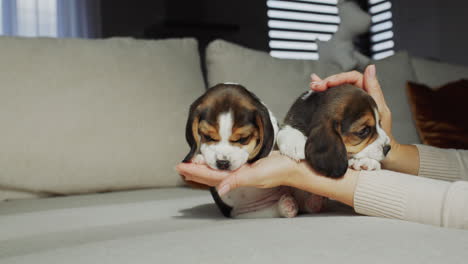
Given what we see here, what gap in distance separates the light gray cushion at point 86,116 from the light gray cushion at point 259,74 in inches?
10.2

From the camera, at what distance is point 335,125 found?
1317 millimetres

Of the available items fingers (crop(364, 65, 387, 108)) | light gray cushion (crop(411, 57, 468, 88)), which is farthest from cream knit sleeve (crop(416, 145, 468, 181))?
light gray cushion (crop(411, 57, 468, 88))

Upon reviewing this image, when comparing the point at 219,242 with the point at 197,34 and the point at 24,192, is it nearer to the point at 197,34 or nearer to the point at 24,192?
the point at 24,192

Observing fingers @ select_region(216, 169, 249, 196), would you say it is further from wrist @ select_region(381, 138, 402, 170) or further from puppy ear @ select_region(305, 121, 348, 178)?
wrist @ select_region(381, 138, 402, 170)

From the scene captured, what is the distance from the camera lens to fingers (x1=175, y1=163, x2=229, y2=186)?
130 cm

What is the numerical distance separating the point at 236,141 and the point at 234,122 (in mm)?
65

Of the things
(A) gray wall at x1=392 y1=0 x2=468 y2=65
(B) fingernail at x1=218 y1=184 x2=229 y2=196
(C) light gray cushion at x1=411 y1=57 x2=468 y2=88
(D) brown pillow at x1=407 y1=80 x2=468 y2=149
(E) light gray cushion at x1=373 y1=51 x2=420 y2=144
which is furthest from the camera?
(A) gray wall at x1=392 y1=0 x2=468 y2=65

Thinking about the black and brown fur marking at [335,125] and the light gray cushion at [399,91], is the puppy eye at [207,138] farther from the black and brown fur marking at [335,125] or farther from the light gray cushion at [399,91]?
the light gray cushion at [399,91]

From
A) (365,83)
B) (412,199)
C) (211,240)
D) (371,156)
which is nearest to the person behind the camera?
(211,240)

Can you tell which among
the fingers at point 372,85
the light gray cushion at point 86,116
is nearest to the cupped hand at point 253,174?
the fingers at point 372,85

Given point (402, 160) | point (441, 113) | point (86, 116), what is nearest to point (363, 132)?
point (402, 160)

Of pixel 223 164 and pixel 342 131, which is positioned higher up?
pixel 342 131

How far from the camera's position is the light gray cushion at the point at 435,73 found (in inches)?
118

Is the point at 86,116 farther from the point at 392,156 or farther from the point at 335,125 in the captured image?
the point at 392,156
